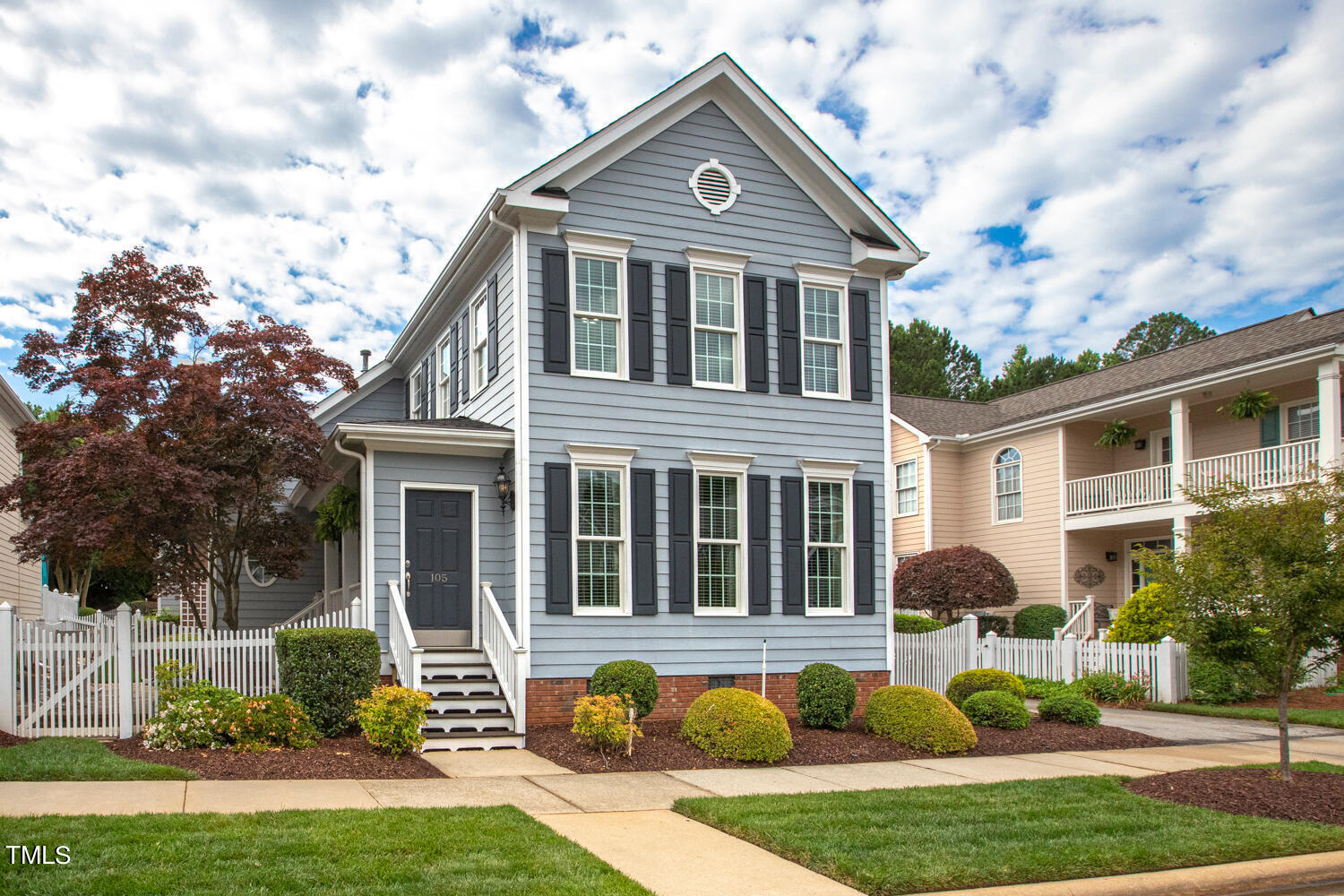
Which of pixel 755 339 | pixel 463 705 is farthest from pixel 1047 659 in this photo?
pixel 463 705

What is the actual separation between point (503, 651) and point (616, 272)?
5200 mm

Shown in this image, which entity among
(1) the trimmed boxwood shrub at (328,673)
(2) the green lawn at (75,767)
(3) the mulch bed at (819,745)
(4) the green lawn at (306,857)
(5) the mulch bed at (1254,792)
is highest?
(1) the trimmed boxwood shrub at (328,673)

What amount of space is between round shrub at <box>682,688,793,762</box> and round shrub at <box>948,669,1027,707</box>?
3678 mm

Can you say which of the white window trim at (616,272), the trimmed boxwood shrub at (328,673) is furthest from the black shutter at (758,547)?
the trimmed boxwood shrub at (328,673)

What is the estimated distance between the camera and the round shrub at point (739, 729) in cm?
1117

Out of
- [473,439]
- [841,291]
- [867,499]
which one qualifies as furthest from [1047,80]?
[473,439]

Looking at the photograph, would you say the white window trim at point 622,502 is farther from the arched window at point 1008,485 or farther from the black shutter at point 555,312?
the arched window at point 1008,485

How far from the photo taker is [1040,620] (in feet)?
77.9

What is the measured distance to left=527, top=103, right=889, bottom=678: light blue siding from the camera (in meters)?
13.6

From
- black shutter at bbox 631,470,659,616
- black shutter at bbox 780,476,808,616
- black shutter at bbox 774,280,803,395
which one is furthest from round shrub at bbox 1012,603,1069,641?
black shutter at bbox 631,470,659,616

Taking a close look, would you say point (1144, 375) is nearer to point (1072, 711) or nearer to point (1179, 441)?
point (1179, 441)

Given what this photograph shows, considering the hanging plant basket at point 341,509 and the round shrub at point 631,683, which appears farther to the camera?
the hanging plant basket at point 341,509

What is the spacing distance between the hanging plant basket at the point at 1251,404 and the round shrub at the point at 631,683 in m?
14.1

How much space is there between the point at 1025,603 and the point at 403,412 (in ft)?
49.7
